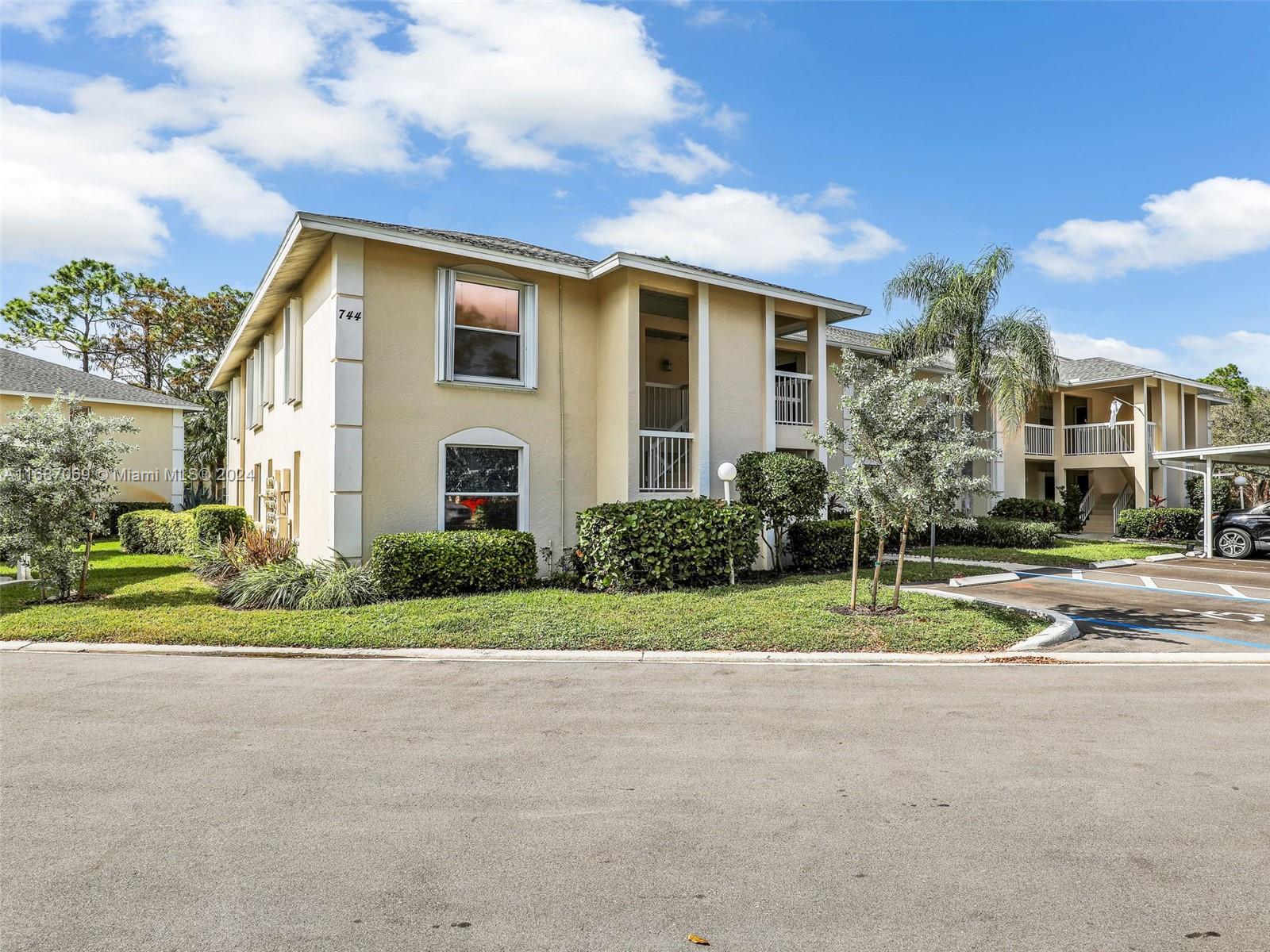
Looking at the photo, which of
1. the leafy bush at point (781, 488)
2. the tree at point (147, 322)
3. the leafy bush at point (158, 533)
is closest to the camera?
the leafy bush at point (781, 488)

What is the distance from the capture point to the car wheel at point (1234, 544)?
1805cm

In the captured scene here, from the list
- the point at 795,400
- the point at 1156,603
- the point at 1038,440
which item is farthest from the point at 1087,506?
the point at 1156,603

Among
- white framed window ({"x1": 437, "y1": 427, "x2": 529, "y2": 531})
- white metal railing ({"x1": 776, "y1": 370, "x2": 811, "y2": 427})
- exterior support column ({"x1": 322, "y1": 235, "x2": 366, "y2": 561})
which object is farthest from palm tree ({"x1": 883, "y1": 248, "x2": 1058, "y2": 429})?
exterior support column ({"x1": 322, "y1": 235, "x2": 366, "y2": 561})

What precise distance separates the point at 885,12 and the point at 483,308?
8.20m

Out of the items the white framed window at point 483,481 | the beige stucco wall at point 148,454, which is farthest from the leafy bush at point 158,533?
the white framed window at point 483,481

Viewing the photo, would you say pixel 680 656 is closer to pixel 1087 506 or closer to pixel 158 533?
pixel 158 533

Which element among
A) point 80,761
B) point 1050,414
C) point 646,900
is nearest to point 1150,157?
point 1050,414

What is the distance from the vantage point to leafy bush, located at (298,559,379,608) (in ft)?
32.9

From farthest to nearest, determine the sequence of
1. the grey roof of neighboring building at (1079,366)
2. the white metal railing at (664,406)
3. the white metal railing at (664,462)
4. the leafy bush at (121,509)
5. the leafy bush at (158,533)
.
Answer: the leafy bush at (121,509) < the grey roof of neighboring building at (1079,366) < the white metal railing at (664,406) < the leafy bush at (158,533) < the white metal railing at (664,462)

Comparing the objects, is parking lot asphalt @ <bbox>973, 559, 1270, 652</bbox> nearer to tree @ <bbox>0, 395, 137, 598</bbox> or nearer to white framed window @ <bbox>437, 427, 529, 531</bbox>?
white framed window @ <bbox>437, 427, 529, 531</bbox>

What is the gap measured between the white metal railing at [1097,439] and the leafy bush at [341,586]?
23.8 m

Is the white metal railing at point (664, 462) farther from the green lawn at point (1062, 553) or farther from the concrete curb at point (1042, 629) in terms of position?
the green lawn at point (1062, 553)

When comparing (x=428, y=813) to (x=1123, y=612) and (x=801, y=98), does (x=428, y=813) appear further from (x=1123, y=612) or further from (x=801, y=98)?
(x=801, y=98)

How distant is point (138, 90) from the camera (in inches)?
411
